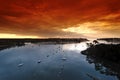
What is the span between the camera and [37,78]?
43.1m

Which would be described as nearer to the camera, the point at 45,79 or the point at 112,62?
the point at 45,79

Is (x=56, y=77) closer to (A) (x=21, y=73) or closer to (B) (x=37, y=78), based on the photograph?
(B) (x=37, y=78)

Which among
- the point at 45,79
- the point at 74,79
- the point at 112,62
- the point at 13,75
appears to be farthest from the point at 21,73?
the point at 112,62

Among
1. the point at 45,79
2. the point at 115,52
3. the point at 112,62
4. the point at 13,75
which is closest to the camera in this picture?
the point at 45,79

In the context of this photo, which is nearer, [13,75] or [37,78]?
[37,78]

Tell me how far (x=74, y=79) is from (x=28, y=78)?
10274 millimetres

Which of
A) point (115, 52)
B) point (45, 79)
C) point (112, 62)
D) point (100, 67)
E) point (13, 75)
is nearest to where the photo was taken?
point (45, 79)

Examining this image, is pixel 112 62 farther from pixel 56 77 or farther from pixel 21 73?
pixel 21 73

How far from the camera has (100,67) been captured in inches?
2314

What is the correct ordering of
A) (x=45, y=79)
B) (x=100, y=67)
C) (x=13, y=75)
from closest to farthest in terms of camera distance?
(x=45, y=79)
(x=13, y=75)
(x=100, y=67)

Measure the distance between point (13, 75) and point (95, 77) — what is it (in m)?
19.5

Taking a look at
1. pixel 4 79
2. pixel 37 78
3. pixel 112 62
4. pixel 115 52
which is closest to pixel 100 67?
pixel 112 62

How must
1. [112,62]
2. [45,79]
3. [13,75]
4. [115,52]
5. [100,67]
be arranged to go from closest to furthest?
[45,79]
[13,75]
[100,67]
[112,62]
[115,52]

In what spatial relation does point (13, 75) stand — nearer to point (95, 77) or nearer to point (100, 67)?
point (95, 77)
